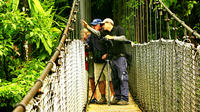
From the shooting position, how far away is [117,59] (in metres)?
5.91

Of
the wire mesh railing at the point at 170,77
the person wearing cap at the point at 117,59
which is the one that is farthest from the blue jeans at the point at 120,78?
the wire mesh railing at the point at 170,77

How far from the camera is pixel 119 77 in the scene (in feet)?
19.1

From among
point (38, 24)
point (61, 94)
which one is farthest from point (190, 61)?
point (38, 24)

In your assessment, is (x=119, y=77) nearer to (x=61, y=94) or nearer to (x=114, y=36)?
(x=114, y=36)

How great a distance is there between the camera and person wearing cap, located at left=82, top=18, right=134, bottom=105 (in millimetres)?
5797

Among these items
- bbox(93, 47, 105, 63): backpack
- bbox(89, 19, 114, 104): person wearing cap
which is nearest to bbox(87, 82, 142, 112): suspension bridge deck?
bbox(89, 19, 114, 104): person wearing cap

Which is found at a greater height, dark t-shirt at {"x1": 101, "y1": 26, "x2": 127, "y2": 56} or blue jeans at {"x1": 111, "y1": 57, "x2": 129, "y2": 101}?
dark t-shirt at {"x1": 101, "y1": 26, "x2": 127, "y2": 56}

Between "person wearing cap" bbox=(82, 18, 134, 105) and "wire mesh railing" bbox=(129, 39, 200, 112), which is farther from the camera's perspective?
"person wearing cap" bbox=(82, 18, 134, 105)

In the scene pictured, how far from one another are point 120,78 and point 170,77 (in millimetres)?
2562

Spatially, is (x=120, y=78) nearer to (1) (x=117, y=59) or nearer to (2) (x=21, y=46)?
(1) (x=117, y=59)

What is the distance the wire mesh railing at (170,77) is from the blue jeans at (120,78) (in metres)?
0.58

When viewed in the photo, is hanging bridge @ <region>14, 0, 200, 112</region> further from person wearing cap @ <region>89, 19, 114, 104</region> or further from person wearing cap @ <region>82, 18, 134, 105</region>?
person wearing cap @ <region>89, 19, 114, 104</region>

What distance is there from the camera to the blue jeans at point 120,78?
5.77 metres

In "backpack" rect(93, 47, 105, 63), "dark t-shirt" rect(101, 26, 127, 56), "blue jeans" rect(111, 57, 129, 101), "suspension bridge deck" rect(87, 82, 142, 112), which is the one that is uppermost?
"dark t-shirt" rect(101, 26, 127, 56)
